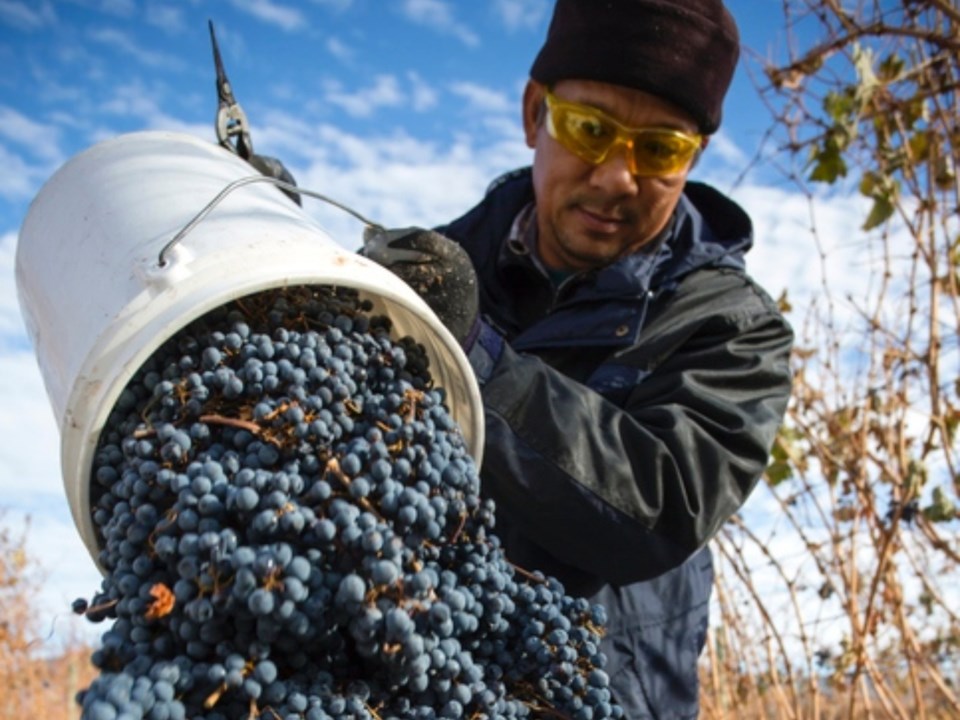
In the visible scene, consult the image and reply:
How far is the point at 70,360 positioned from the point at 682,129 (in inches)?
→ 47.7

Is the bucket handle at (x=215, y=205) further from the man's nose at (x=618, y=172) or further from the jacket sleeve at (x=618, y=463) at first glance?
the man's nose at (x=618, y=172)

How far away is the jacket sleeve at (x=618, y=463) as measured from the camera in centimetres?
142

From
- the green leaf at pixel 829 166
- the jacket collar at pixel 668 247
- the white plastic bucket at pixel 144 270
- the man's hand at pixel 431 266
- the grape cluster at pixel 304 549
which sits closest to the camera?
the grape cluster at pixel 304 549

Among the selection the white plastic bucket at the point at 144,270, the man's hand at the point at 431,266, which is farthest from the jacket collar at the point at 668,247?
the white plastic bucket at the point at 144,270

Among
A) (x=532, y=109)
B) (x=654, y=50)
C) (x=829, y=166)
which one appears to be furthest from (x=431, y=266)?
(x=829, y=166)

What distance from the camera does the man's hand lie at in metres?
1.36

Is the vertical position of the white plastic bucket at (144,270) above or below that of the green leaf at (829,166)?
below

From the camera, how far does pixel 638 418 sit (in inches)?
62.3

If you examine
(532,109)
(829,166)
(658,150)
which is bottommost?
(658,150)

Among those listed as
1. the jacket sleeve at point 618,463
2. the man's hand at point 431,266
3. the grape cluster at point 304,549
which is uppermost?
the man's hand at point 431,266

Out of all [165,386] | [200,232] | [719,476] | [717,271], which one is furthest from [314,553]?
[717,271]

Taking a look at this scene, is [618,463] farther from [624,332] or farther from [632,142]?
[632,142]

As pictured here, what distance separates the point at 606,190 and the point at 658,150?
4.7 inches

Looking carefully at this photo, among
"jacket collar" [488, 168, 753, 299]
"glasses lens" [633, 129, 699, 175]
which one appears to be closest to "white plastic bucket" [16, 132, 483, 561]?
"jacket collar" [488, 168, 753, 299]
